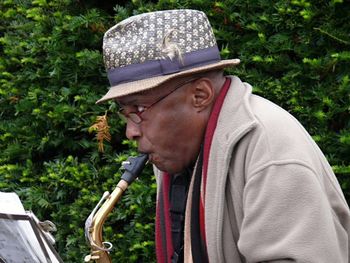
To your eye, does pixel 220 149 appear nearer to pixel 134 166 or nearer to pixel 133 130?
pixel 133 130

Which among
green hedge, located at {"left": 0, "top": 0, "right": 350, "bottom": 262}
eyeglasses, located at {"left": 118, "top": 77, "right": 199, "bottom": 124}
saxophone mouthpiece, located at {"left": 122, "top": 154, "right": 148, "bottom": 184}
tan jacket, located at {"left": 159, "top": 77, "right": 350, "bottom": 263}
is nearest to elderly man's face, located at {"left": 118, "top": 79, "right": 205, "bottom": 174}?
eyeglasses, located at {"left": 118, "top": 77, "right": 199, "bottom": 124}

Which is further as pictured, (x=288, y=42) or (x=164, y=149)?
(x=288, y=42)

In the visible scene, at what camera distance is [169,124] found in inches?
101

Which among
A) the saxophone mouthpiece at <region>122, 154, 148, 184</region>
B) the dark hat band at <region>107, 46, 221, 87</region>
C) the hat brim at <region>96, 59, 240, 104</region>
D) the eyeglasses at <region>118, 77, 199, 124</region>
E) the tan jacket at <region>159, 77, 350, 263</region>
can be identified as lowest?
the saxophone mouthpiece at <region>122, 154, 148, 184</region>

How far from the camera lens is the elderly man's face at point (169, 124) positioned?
2.55m

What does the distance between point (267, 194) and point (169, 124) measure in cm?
49

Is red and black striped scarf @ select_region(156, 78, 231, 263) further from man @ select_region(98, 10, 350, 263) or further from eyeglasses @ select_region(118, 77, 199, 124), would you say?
eyeglasses @ select_region(118, 77, 199, 124)

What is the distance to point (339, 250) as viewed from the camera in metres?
2.36

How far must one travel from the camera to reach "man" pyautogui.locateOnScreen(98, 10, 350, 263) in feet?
7.48

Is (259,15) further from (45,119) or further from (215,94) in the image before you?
(45,119)

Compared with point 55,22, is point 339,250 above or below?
below

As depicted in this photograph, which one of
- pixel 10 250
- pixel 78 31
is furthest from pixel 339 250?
pixel 78 31

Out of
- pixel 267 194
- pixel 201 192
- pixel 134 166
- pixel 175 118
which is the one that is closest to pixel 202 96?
pixel 175 118

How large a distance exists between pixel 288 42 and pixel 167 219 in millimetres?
1261
